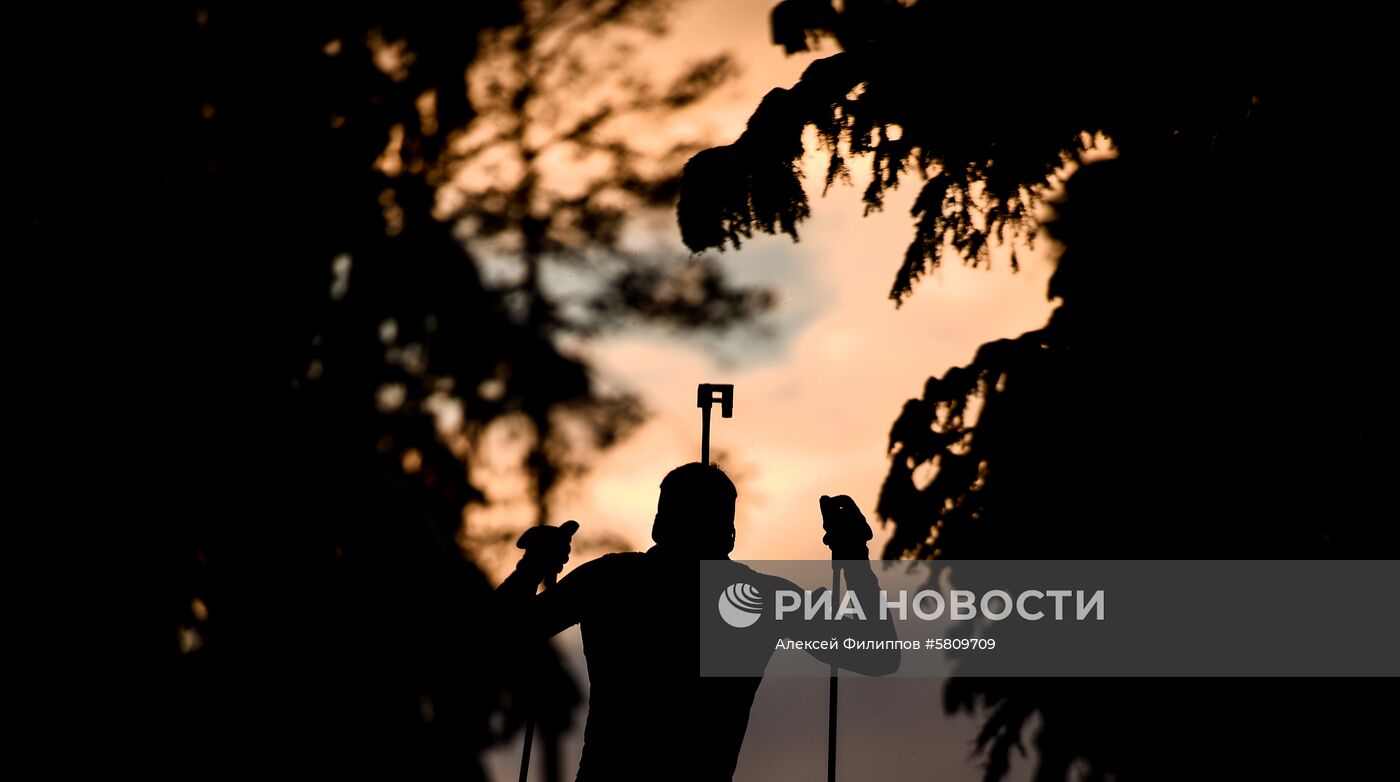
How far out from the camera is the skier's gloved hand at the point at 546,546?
3895 millimetres

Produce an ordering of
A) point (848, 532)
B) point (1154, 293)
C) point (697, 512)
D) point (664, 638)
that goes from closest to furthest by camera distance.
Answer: point (664, 638) < point (697, 512) < point (848, 532) < point (1154, 293)

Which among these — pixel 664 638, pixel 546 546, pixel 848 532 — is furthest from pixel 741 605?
pixel 546 546

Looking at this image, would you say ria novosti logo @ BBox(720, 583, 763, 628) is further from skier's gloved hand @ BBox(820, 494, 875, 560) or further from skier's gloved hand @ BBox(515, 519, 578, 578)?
skier's gloved hand @ BBox(515, 519, 578, 578)

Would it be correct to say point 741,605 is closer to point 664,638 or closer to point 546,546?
point 664,638

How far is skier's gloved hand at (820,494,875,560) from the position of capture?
3939 millimetres

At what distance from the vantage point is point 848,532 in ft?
12.9

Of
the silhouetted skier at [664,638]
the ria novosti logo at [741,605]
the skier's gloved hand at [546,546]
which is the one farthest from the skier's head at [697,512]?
the skier's gloved hand at [546,546]

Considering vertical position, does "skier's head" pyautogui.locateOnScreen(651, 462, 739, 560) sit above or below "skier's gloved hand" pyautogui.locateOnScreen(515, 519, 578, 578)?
below

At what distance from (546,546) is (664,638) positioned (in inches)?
32.2

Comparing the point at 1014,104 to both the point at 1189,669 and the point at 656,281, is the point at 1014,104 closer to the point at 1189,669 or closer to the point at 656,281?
the point at 1189,669

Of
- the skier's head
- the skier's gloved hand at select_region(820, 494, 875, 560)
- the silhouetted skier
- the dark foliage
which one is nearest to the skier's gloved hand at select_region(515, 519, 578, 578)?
the silhouetted skier

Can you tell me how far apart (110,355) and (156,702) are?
2.46 meters

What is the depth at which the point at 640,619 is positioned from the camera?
3.32 metres

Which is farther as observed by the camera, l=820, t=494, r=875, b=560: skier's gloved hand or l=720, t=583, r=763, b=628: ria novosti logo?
l=820, t=494, r=875, b=560: skier's gloved hand
